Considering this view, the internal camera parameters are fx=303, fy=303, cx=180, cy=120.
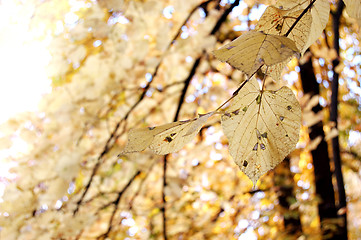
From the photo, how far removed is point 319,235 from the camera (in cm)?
138

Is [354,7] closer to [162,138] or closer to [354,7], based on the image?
[354,7]

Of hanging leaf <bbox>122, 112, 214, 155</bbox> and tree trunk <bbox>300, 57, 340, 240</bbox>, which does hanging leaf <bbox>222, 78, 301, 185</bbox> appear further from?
tree trunk <bbox>300, 57, 340, 240</bbox>

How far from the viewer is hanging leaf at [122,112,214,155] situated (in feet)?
0.74

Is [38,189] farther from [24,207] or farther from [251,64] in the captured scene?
[251,64]

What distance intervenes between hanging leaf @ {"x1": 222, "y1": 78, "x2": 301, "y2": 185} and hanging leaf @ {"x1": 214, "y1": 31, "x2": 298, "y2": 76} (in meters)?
0.05

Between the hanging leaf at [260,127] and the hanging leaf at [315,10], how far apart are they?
0.16 feet

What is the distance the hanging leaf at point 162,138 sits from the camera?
0.23 meters

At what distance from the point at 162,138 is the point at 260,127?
0.08 metres

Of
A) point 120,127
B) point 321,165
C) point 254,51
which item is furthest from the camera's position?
point 321,165

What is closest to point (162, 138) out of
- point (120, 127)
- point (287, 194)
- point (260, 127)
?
point (260, 127)

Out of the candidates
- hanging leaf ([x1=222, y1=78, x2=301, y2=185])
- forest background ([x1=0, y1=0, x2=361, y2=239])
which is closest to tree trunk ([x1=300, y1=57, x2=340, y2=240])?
forest background ([x1=0, y1=0, x2=361, y2=239])

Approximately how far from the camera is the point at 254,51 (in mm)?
191

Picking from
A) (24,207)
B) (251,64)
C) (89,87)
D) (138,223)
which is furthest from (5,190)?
(138,223)

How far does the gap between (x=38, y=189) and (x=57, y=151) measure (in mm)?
205
